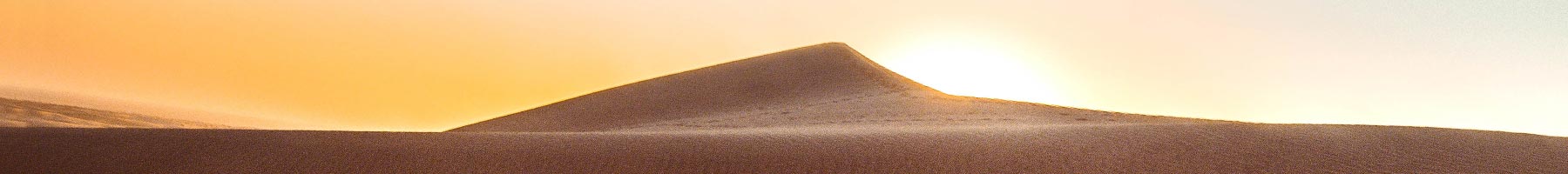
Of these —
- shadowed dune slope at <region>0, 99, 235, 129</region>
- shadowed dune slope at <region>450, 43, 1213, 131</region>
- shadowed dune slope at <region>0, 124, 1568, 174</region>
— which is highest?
shadowed dune slope at <region>450, 43, 1213, 131</region>

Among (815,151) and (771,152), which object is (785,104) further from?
(771,152)

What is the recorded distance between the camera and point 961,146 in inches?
164

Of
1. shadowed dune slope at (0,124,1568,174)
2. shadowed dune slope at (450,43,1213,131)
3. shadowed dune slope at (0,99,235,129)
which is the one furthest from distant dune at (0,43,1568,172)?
shadowed dune slope at (0,99,235,129)

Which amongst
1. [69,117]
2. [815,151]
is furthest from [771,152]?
[69,117]

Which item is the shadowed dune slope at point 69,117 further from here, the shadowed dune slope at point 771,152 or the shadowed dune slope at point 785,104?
the shadowed dune slope at point 771,152

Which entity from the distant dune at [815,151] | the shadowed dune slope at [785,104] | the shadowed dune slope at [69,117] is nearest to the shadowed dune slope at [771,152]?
the distant dune at [815,151]

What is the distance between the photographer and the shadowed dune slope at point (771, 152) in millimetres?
3422

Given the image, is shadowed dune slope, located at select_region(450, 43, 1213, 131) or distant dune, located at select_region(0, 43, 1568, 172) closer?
distant dune, located at select_region(0, 43, 1568, 172)

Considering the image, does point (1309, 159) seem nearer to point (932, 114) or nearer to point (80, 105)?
point (932, 114)

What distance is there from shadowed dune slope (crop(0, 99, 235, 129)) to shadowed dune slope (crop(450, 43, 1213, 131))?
288cm

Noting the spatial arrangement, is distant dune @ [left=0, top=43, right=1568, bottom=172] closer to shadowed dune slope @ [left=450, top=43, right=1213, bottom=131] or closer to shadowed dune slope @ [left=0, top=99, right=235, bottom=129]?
shadowed dune slope @ [left=450, top=43, right=1213, bottom=131]

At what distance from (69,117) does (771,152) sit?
8597 mm

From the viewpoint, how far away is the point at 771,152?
381cm

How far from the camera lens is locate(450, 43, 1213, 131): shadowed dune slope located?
29.2ft
